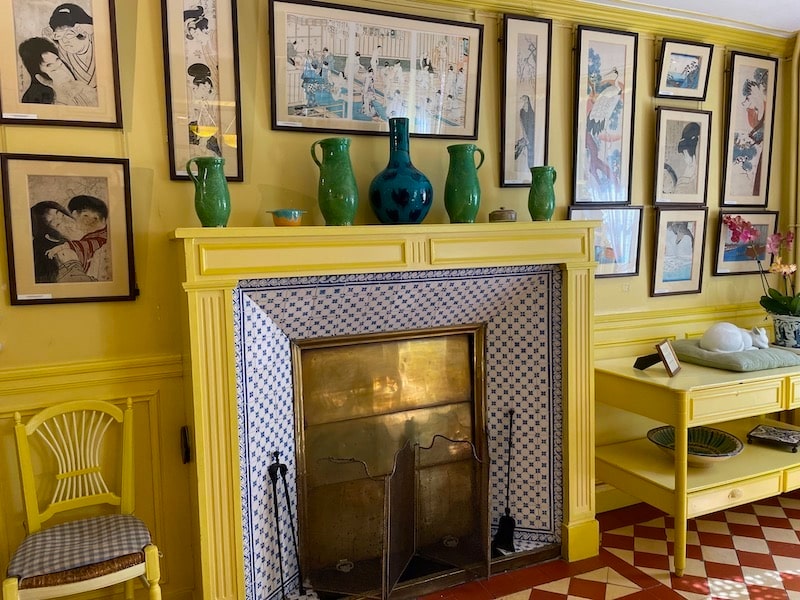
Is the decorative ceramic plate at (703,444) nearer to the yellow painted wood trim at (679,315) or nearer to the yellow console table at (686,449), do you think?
the yellow console table at (686,449)

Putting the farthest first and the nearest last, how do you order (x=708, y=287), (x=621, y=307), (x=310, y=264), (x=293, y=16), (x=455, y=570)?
(x=708, y=287), (x=621, y=307), (x=455, y=570), (x=293, y=16), (x=310, y=264)

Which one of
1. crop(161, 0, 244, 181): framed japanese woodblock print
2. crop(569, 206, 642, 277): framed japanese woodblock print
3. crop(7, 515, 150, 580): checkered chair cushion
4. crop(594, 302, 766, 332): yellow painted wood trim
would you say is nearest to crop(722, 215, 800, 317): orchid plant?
crop(594, 302, 766, 332): yellow painted wood trim

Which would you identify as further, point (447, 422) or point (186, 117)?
point (447, 422)

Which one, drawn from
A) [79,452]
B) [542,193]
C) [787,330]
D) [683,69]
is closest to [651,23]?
[683,69]

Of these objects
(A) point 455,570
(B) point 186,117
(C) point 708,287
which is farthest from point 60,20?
(C) point 708,287

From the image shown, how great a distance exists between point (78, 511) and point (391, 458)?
1200 mm

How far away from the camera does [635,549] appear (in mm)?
2734

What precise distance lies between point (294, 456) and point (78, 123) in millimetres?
1436

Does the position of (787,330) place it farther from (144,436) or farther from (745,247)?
(144,436)

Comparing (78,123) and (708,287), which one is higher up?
(78,123)

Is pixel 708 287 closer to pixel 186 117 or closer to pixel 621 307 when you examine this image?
pixel 621 307

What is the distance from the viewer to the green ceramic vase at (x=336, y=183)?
216cm

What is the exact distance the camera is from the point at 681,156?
3.15 meters

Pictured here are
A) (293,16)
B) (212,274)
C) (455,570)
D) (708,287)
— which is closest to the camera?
(212,274)
